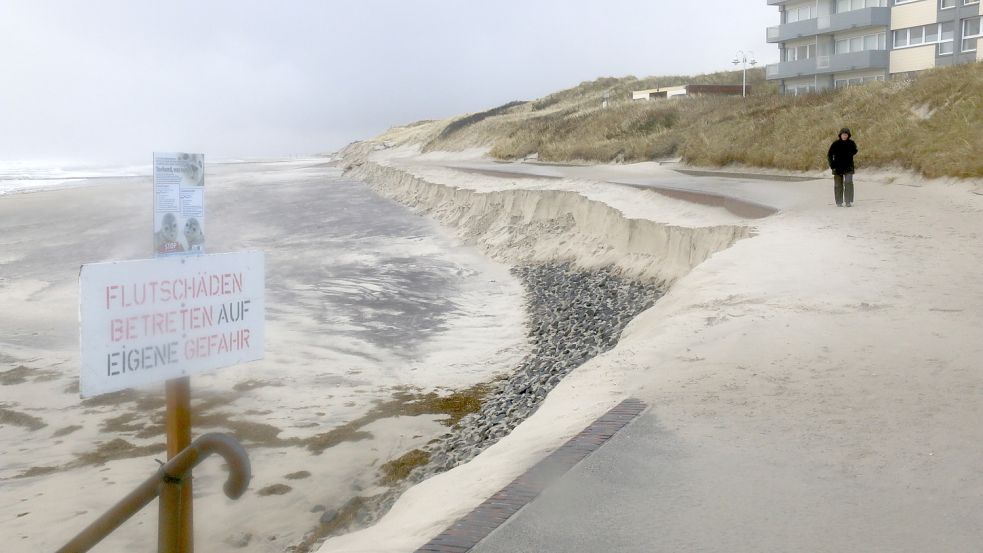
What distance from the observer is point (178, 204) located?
11.7ft

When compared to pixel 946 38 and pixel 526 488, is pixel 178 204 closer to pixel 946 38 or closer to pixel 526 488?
pixel 526 488

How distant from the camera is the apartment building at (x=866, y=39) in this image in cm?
4134

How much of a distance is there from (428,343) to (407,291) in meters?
4.21

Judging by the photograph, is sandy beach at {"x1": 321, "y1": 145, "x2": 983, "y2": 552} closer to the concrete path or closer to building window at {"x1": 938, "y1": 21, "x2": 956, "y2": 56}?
the concrete path

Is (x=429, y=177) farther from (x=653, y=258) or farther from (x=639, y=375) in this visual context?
(x=639, y=375)

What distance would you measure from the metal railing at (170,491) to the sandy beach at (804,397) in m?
1.11

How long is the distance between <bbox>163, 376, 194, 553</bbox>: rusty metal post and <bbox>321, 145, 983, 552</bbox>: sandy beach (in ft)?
3.75

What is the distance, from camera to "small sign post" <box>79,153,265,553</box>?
10.4ft

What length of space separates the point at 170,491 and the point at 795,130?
84.4 ft

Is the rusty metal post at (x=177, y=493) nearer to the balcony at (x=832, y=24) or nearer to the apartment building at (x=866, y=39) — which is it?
the apartment building at (x=866, y=39)

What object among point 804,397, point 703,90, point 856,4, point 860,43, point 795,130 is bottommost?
point 804,397

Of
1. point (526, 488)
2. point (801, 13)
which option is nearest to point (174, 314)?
point (526, 488)

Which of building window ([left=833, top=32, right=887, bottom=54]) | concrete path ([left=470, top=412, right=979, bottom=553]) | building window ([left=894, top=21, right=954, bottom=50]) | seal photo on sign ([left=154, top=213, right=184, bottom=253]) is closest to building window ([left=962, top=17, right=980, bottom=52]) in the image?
building window ([left=894, top=21, right=954, bottom=50])

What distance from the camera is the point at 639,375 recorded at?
661cm
